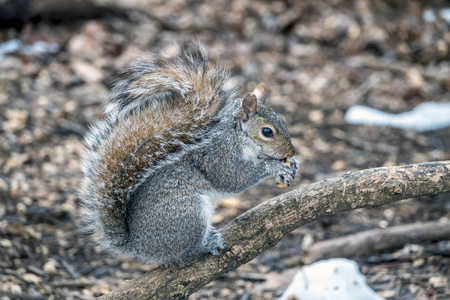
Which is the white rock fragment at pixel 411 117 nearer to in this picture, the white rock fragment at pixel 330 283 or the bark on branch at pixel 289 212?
the white rock fragment at pixel 330 283

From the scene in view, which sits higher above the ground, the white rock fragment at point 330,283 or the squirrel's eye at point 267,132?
the squirrel's eye at point 267,132

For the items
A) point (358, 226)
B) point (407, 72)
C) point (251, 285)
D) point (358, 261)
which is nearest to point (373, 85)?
point (407, 72)

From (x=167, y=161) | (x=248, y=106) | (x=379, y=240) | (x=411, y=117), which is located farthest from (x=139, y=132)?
(x=411, y=117)

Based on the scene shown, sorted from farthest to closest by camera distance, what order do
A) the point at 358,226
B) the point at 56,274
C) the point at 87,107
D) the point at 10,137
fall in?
the point at 87,107, the point at 10,137, the point at 358,226, the point at 56,274

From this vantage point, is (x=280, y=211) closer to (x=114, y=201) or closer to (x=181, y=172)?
(x=181, y=172)

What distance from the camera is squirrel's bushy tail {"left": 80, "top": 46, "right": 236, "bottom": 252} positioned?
1.99 meters

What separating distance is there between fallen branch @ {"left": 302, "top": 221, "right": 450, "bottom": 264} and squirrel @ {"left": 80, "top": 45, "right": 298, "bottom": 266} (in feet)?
2.77

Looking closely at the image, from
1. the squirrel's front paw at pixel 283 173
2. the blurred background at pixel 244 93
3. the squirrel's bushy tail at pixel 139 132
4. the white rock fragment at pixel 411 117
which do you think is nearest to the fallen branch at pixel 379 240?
the blurred background at pixel 244 93

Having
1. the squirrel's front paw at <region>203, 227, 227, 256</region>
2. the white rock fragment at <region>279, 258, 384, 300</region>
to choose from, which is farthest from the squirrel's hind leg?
the white rock fragment at <region>279, 258, 384, 300</region>

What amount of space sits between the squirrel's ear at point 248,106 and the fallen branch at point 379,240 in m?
1.02

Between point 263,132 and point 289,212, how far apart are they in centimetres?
38

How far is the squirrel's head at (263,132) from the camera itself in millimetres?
2191

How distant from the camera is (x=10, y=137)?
12.6 ft

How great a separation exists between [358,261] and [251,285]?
62cm
